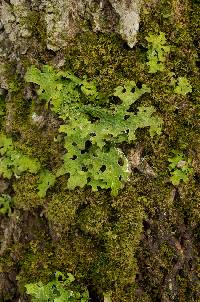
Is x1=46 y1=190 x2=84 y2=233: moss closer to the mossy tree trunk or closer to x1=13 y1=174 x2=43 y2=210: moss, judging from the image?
the mossy tree trunk

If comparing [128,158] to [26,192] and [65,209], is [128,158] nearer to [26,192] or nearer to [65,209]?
[65,209]

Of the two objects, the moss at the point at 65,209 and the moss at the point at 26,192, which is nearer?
the moss at the point at 65,209

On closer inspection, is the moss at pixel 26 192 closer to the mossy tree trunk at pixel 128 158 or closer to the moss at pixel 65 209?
the mossy tree trunk at pixel 128 158

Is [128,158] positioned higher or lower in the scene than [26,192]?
higher

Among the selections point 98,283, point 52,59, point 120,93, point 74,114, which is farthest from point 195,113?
point 98,283

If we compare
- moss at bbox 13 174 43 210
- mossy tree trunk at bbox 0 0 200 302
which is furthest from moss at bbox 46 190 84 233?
moss at bbox 13 174 43 210

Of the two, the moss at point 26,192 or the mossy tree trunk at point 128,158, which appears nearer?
the mossy tree trunk at point 128,158

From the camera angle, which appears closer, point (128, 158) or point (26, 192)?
point (128, 158)

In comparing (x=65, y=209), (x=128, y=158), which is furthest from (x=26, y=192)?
(x=128, y=158)

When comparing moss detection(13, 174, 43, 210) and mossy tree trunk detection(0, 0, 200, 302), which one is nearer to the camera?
mossy tree trunk detection(0, 0, 200, 302)

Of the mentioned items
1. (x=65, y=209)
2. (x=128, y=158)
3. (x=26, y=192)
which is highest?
(x=128, y=158)

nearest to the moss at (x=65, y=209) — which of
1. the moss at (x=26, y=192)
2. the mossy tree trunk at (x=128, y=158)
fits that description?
the mossy tree trunk at (x=128, y=158)
